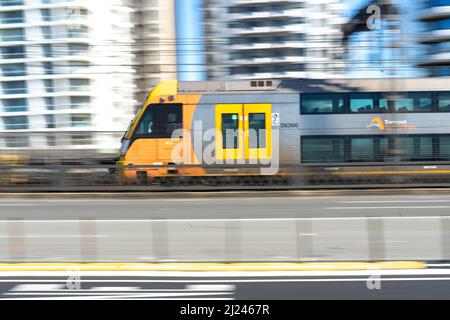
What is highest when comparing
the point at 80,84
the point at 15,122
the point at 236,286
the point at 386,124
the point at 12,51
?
the point at 12,51

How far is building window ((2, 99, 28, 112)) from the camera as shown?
6013cm

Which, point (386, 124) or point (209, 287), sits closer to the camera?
point (209, 287)

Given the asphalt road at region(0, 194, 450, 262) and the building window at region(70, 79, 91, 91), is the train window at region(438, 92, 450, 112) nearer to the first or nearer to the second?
the asphalt road at region(0, 194, 450, 262)

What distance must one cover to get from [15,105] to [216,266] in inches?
2349

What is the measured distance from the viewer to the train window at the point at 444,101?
1923cm

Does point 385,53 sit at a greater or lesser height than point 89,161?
greater

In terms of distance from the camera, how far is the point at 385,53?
55.2ft

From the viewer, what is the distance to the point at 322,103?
19297 millimetres

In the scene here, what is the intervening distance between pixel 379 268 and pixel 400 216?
16.7 ft

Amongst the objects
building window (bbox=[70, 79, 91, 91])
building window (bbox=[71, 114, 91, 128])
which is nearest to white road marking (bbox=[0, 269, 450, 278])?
building window (bbox=[71, 114, 91, 128])

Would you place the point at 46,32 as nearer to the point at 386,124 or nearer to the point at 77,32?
the point at 77,32

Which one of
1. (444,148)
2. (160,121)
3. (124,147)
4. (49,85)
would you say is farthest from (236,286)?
(49,85)
